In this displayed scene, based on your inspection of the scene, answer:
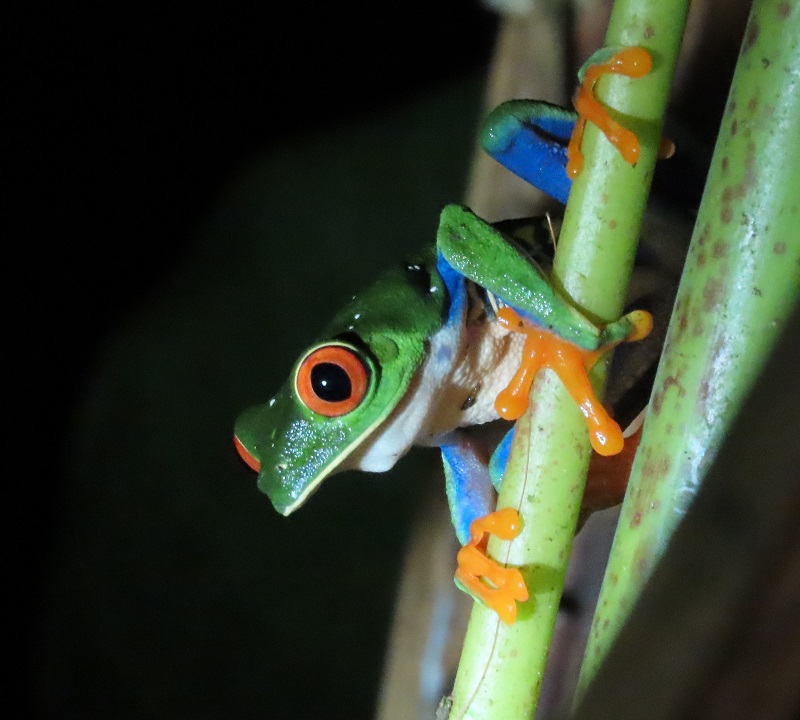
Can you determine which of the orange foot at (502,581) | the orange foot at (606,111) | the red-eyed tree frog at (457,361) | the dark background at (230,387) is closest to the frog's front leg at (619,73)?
the orange foot at (606,111)

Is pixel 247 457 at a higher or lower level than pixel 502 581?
lower

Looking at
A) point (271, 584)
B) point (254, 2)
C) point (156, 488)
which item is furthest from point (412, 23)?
point (271, 584)

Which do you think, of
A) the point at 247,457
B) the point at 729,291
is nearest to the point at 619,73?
the point at 729,291

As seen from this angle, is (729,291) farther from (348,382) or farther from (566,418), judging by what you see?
(348,382)

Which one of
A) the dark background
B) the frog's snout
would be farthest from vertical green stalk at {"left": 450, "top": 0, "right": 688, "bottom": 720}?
the dark background

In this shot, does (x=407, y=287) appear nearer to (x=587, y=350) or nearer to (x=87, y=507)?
(x=587, y=350)

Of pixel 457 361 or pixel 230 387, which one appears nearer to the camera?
pixel 457 361
